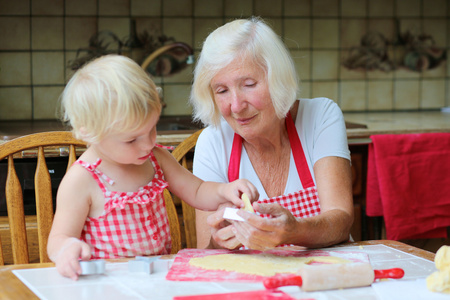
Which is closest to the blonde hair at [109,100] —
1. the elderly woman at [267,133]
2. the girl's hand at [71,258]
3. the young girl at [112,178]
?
the young girl at [112,178]

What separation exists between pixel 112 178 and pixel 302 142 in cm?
57

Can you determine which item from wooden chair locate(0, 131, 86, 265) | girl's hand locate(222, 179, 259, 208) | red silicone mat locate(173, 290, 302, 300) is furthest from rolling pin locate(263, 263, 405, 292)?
wooden chair locate(0, 131, 86, 265)

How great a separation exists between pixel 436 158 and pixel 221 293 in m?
1.56

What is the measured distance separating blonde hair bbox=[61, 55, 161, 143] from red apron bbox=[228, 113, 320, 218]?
1.62 ft

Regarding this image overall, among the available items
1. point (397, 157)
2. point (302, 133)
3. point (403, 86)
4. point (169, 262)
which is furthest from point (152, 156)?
point (403, 86)

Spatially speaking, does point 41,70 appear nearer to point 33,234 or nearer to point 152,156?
point 33,234

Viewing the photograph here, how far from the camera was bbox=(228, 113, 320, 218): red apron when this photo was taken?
→ 1.49 metres

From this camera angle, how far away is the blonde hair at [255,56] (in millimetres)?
1427

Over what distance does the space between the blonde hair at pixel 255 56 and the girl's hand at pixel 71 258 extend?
24.2 inches

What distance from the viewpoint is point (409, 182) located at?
221cm

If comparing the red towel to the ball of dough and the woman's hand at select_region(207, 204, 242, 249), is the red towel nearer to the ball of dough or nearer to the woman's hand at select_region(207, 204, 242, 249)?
the woman's hand at select_region(207, 204, 242, 249)

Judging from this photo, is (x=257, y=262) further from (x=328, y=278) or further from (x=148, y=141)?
(x=148, y=141)

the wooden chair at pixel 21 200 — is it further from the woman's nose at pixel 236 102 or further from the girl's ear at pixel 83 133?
the woman's nose at pixel 236 102

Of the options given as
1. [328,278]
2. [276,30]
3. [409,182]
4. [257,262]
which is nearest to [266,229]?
[257,262]
